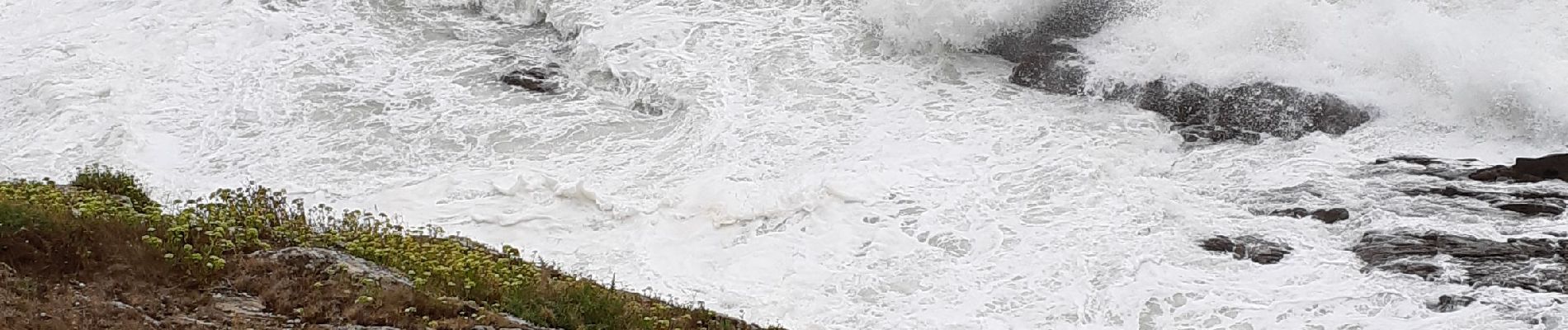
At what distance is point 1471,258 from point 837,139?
5585 mm

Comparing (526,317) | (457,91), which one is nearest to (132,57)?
(457,91)

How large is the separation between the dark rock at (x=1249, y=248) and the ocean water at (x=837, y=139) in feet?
0.35

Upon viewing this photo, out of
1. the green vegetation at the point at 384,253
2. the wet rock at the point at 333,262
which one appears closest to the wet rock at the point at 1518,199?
the green vegetation at the point at 384,253

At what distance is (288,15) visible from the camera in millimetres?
16953

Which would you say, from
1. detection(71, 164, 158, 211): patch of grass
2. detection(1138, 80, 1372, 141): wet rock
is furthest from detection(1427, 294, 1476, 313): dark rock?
detection(71, 164, 158, 211): patch of grass

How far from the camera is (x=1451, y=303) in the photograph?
880 centimetres

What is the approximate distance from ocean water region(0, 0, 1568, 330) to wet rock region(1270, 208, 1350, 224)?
114 millimetres

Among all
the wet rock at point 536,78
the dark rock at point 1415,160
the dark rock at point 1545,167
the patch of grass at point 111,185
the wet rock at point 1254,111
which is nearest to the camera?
the patch of grass at point 111,185

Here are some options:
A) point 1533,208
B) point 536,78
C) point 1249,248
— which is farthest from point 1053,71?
point 536,78

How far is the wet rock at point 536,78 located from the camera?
48.1 feet

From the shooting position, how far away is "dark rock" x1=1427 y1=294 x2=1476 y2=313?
28.7 ft

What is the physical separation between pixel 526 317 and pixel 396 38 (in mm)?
10275

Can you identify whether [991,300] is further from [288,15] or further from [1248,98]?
[288,15]

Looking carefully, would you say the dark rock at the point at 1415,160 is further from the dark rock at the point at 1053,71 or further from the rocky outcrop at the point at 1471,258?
the dark rock at the point at 1053,71
